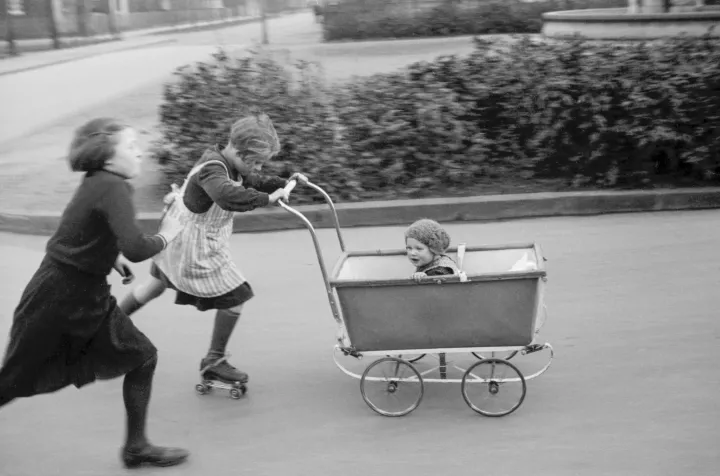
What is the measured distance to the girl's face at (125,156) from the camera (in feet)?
13.1

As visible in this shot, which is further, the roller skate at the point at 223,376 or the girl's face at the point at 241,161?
the roller skate at the point at 223,376

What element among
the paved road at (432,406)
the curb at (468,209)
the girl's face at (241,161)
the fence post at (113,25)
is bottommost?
the fence post at (113,25)

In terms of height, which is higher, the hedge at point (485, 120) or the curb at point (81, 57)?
the hedge at point (485, 120)

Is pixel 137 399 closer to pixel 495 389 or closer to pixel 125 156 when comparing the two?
pixel 125 156

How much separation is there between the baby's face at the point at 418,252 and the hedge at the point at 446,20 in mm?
28898

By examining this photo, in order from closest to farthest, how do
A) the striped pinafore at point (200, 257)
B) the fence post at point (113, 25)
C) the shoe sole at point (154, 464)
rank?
the shoe sole at point (154, 464) < the striped pinafore at point (200, 257) < the fence post at point (113, 25)

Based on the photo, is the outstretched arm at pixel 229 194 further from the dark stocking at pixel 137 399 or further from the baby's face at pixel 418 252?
the dark stocking at pixel 137 399

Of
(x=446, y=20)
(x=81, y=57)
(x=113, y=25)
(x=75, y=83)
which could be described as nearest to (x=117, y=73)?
(x=75, y=83)

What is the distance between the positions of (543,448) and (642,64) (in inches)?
217

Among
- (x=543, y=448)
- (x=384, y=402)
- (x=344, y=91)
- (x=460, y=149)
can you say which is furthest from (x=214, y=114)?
(x=543, y=448)

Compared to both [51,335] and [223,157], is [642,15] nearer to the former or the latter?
[223,157]

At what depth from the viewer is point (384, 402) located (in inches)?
193

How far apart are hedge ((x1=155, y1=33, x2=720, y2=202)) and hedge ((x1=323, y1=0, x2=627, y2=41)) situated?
948 inches

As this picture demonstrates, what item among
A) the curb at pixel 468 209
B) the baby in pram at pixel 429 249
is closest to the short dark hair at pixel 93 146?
the baby in pram at pixel 429 249
